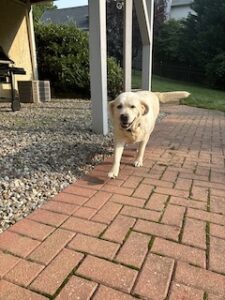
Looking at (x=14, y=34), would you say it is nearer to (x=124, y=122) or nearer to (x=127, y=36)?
(x=127, y=36)

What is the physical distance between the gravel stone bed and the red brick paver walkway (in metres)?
0.15

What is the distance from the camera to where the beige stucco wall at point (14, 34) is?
687cm

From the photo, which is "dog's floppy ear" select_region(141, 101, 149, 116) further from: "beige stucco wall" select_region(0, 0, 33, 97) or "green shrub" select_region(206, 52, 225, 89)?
"green shrub" select_region(206, 52, 225, 89)

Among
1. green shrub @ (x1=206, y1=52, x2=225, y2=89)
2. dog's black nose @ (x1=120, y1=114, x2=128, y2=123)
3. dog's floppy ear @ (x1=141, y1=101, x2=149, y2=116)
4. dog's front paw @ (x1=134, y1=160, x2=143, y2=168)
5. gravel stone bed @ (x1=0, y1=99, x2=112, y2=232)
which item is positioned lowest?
dog's front paw @ (x1=134, y1=160, x2=143, y2=168)

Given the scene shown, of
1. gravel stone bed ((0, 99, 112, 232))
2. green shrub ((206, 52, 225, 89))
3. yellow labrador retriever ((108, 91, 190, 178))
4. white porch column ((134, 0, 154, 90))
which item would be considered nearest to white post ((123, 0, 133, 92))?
white porch column ((134, 0, 154, 90))

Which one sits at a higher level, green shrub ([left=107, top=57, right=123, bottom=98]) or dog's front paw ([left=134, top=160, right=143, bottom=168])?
green shrub ([left=107, top=57, right=123, bottom=98])

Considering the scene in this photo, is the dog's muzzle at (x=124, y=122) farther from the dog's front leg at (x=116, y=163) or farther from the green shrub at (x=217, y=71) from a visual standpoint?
the green shrub at (x=217, y=71)

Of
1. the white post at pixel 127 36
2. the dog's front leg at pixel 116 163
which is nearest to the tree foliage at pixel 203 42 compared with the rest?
the white post at pixel 127 36

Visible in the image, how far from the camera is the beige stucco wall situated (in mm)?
6871

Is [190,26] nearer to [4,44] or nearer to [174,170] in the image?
[4,44]

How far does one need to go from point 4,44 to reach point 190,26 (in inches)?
638

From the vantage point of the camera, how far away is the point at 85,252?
150 centimetres

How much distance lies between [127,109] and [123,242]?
1278 millimetres

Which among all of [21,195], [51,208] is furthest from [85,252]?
[21,195]
